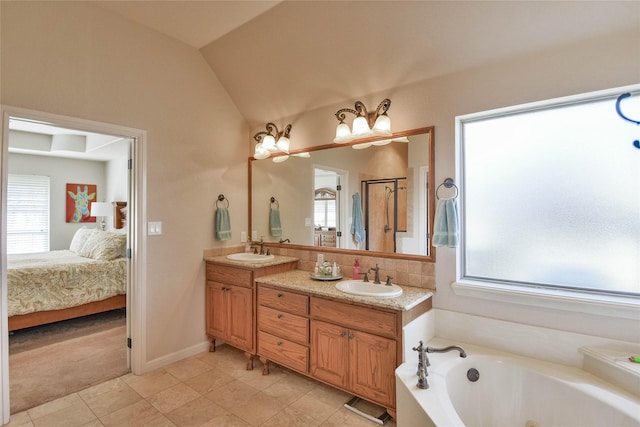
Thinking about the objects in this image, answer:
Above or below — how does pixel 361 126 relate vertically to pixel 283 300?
above

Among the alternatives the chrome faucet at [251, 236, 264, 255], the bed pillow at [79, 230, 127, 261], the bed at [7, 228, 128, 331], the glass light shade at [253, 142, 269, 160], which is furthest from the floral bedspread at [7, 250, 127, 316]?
the glass light shade at [253, 142, 269, 160]

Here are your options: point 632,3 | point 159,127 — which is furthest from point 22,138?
point 632,3

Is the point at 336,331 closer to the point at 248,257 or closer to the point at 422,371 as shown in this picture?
the point at 422,371

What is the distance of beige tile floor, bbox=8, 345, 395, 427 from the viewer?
2.06 metres

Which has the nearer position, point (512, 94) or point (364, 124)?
point (512, 94)

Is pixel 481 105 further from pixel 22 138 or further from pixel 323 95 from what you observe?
pixel 22 138

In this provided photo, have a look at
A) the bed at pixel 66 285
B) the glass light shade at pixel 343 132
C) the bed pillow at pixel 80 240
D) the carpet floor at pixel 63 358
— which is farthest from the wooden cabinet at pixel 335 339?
the bed pillow at pixel 80 240

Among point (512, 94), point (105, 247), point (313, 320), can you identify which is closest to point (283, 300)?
point (313, 320)

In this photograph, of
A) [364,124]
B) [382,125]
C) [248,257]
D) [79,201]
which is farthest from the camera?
[79,201]

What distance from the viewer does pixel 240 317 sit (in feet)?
9.20

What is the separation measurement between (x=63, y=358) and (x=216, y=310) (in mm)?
1484

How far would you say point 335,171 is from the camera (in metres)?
2.86

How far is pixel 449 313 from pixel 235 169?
2484mm

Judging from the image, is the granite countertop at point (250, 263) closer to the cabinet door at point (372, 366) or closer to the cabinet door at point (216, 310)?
the cabinet door at point (216, 310)
